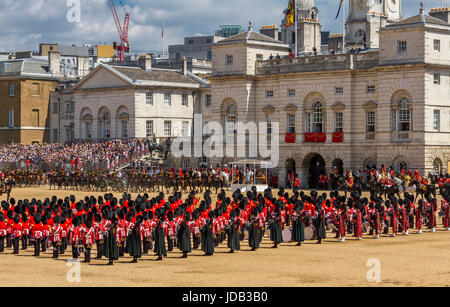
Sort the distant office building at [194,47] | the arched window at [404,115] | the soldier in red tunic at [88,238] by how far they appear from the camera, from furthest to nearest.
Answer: the distant office building at [194,47] < the arched window at [404,115] < the soldier in red tunic at [88,238]

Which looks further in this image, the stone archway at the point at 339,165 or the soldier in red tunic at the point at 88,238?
the stone archway at the point at 339,165

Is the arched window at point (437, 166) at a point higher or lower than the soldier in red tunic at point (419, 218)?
higher

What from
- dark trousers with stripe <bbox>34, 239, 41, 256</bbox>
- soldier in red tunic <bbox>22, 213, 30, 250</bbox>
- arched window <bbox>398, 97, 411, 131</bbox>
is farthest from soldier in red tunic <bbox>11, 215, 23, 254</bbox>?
arched window <bbox>398, 97, 411, 131</bbox>

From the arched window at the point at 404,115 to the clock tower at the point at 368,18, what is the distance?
45.0 ft

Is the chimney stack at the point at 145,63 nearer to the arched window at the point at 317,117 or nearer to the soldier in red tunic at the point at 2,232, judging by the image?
the arched window at the point at 317,117

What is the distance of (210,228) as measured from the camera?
91.4 feet

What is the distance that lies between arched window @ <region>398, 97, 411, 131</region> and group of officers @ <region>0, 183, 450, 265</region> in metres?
19.5

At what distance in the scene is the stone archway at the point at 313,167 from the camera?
58.4 meters

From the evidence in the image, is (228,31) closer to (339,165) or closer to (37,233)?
(339,165)

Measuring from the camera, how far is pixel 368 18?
68312 mm

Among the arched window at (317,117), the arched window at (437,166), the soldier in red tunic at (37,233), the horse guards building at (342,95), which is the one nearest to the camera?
the soldier in red tunic at (37,233)

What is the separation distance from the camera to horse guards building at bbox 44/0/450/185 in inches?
2088

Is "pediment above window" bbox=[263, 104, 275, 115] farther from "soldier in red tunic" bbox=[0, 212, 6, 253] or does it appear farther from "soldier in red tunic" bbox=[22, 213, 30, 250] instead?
"soldier in red tunic" bbox=[0, 212, 6, 253]

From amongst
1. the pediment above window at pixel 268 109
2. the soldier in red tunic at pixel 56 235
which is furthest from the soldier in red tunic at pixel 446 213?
the pediment above window at pixel 268 109
